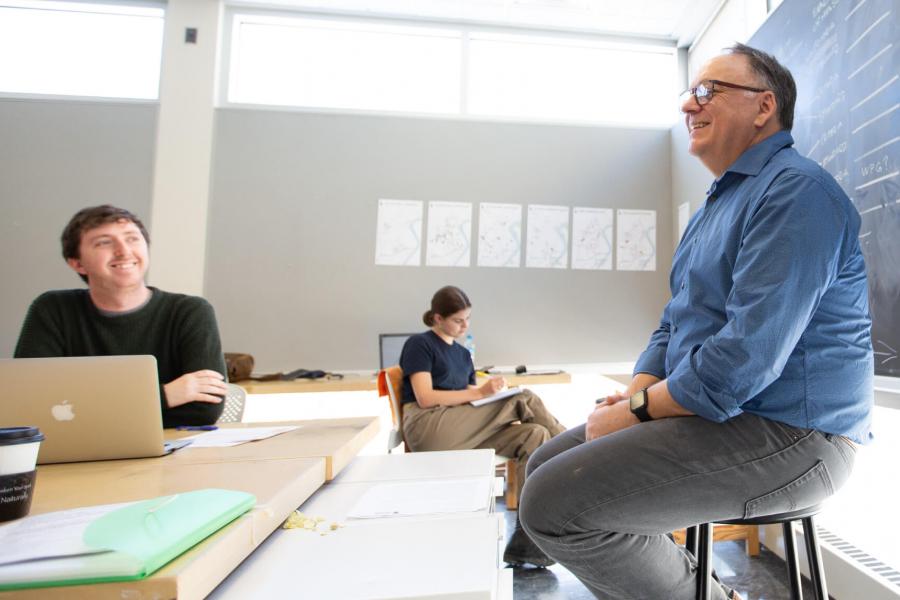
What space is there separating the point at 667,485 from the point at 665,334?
1.79 feet

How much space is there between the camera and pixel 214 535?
0.49 m

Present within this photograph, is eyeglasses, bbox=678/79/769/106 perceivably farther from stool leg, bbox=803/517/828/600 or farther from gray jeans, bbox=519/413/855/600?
stool leg, bbox=803/517/828/600

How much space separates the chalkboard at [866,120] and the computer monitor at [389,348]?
2.40 metres

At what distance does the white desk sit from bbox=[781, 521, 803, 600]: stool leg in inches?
31.4

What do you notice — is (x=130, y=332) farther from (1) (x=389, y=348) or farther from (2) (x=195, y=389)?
(1) (x=389, y=348)

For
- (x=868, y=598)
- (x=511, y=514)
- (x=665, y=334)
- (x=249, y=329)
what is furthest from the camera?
(x=249, y=329)

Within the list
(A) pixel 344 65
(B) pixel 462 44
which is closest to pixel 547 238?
(B) pixel 462 44

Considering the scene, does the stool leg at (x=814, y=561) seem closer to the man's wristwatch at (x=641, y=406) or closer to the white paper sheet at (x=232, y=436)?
the man's wristwatch at (x=641, y=406)

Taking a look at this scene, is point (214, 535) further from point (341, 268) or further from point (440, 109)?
point (440, 109)

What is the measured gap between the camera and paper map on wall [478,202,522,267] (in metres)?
3.53

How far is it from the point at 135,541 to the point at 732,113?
1.28 m

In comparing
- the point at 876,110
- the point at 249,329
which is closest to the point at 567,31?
the point at 876,110

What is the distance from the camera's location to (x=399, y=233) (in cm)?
349

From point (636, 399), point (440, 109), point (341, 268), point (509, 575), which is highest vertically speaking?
point (440, 109)
